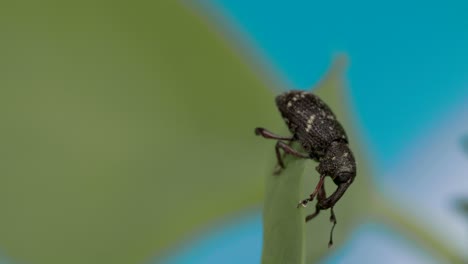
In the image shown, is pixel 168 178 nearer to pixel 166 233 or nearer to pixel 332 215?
pixel 166 233

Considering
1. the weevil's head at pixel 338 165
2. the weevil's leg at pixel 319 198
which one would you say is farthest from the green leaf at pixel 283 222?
the weevil's head at pixel 338 165

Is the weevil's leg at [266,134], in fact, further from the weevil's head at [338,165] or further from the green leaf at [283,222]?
the green leaf at [283,222]

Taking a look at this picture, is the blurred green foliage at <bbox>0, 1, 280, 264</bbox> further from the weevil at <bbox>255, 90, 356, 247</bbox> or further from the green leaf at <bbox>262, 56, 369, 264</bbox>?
the green leaf at <bbox>262, 56, 369, 264</bbox>

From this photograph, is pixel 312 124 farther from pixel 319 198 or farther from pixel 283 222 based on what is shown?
pixel 283 222

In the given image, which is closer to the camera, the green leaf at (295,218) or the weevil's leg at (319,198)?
the green leaf at (295,218)

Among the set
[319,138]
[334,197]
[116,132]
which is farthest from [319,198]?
[116,132]

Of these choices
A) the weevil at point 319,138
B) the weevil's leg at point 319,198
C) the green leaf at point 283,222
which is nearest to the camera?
the green leaf at point 283,222

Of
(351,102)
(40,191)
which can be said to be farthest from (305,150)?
(40,191)

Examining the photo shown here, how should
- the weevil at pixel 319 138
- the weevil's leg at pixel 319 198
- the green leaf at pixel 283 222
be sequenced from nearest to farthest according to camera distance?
the green leaf at pixel 283 222, the weevil's leg at pixel 319 198, the weevil at pixel 319 138
